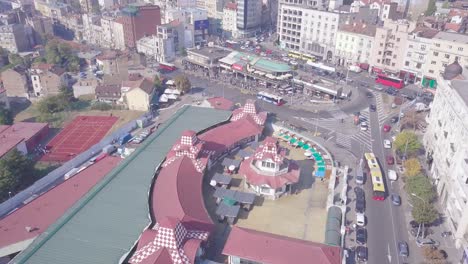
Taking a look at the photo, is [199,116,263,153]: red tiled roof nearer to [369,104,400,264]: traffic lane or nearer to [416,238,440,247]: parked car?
[369,104,400,264]: traffic lane

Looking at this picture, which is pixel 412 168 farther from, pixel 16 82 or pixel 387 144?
pixel 16 82

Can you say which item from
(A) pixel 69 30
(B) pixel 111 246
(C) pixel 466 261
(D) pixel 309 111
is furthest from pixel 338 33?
(A) pixel 69 30

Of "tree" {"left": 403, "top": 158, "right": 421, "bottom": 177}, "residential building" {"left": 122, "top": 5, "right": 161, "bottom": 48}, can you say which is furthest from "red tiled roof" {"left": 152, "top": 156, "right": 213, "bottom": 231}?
"residential building" {"left": 122, "top": 5, "right": 161, "bottom": 48}

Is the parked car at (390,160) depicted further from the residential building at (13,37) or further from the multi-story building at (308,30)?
the residential building at (13,37)

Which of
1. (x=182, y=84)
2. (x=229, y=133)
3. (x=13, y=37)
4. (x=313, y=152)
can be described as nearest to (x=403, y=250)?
(x=313, y=152)

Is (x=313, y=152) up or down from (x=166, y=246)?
down

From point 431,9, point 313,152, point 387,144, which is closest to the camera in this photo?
point 313,152
